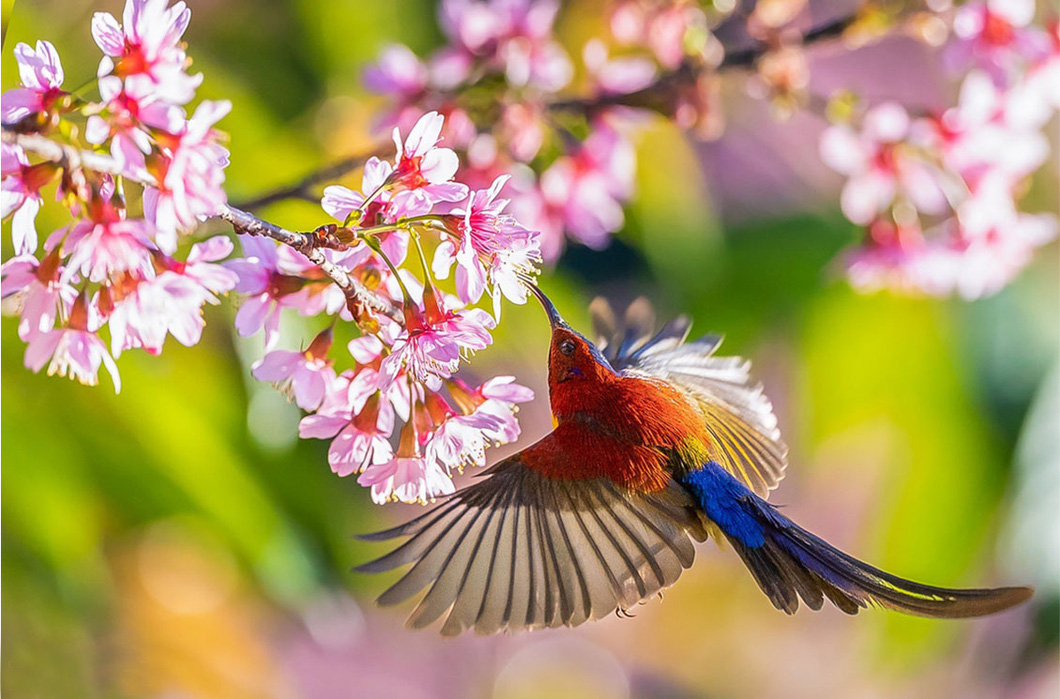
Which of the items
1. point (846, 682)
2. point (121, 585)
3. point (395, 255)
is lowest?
point (846, 682)

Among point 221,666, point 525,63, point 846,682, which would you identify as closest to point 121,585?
point 221,666

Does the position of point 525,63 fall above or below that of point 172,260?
above

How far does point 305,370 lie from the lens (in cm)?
39

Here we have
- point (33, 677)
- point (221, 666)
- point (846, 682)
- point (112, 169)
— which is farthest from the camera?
point (846, 682)

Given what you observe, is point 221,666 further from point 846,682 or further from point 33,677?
point 846,682

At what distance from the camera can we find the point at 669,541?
425 mm

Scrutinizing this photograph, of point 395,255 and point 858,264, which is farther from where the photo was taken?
point 858,264

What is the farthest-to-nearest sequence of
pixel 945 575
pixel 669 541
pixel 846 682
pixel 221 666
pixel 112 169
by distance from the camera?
pixel 846 682 → pixel 221 666 → pixel 945 575 → pixel 669 541 → pixel 112 169

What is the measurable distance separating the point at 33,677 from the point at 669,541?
612 mm

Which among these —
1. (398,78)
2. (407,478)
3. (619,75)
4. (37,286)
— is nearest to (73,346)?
(37,286)

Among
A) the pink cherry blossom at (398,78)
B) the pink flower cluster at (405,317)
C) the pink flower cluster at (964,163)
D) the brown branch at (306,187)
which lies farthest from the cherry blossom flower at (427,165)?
the pink flower cluster at (964,163)

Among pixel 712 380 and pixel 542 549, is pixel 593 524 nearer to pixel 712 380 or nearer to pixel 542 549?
pixel 542 549

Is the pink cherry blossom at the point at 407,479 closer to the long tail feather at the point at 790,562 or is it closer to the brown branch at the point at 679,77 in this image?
the long tail feather at the point at 790,562

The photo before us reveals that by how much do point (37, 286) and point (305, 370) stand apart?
99 millimetres
